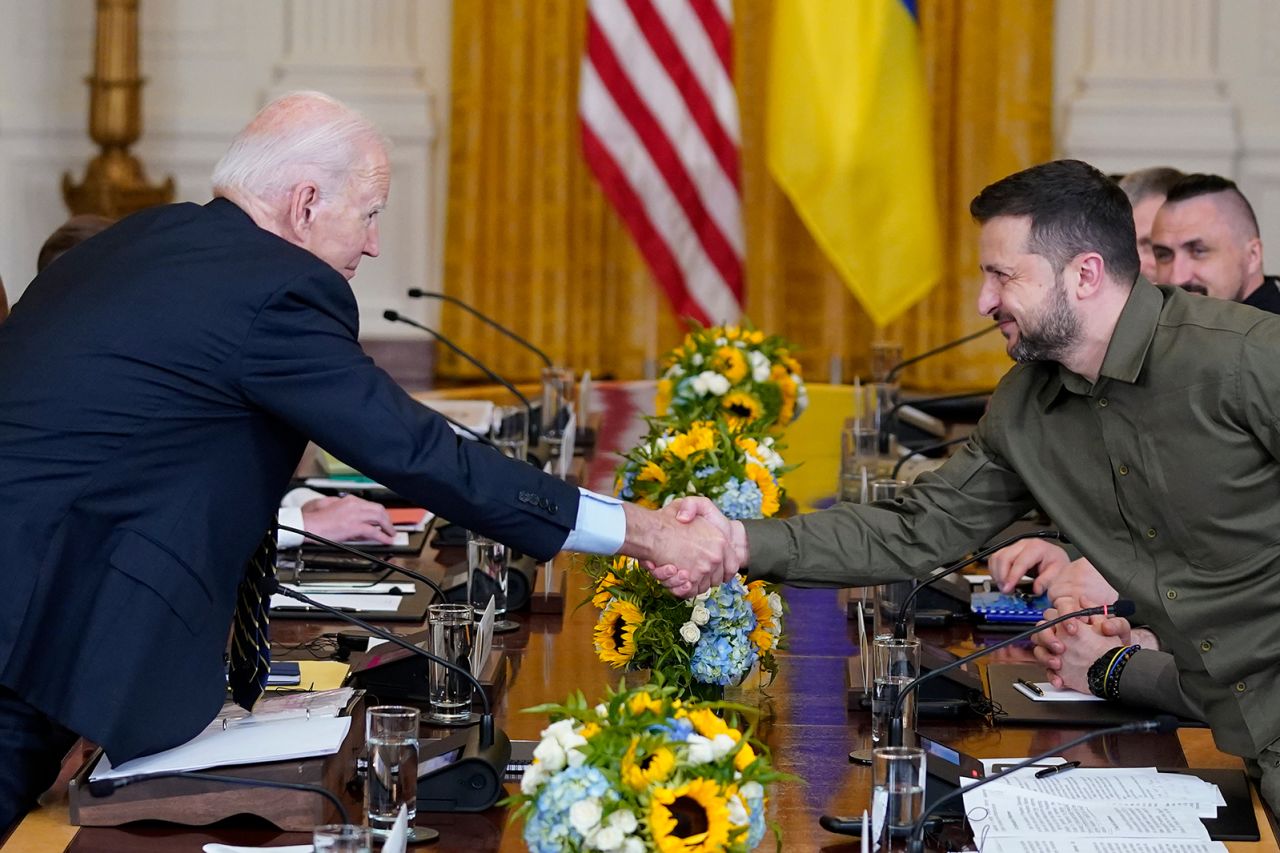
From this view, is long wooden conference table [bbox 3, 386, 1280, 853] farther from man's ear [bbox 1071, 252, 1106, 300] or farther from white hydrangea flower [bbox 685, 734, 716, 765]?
man's ear [bbox 1071, 252, 1106, 300]

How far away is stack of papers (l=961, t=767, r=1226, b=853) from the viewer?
1.88 m

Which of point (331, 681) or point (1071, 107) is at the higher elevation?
point (1071, 107)

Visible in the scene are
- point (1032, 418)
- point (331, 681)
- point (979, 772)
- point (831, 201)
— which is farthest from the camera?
point (831, 201)

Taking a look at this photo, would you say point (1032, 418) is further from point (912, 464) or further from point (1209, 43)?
point (1209, 43)

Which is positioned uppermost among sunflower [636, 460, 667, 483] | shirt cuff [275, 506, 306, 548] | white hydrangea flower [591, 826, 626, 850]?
sunflower [636, 460, 667, 483]

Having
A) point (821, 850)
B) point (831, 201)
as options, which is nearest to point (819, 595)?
point (821, 850)

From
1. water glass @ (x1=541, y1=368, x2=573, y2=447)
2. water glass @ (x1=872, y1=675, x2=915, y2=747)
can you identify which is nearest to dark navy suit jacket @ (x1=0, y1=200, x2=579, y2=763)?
water glass @ (x1=872, y1=675, x2=915, y2=747)

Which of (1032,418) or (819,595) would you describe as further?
(819,595)

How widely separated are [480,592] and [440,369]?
16.7 ft

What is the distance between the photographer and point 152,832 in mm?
1882

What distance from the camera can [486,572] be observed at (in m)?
2.83

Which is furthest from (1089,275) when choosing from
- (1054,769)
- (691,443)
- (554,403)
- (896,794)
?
(554,403)

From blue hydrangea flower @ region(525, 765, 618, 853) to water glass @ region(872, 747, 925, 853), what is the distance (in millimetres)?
465

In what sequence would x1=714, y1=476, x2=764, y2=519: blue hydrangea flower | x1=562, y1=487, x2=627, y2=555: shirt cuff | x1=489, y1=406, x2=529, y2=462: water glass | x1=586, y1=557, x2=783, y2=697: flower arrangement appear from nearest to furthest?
x1=586, y1=557, x2=783, y2=697: flower arrangement, x1=562, y1=487, x2=627, y2=555: shirt cuff, x1=714, y1=476, x2=764, y2=519: blue hydrangea flower, x1=489, y1=406, x2=529, y2=462: water glass
